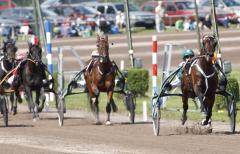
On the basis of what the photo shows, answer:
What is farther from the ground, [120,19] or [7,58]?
[7,58]

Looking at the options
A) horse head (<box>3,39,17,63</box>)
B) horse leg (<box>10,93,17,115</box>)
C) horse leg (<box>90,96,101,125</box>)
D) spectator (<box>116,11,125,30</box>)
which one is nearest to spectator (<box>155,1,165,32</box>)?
spectator (<box>116,11,125,30</box>)

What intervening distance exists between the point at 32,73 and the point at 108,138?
18.1ft

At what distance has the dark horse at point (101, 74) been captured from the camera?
63.7 feet

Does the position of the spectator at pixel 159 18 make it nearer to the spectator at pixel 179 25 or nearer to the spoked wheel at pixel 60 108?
the spectator at pixel 179 25

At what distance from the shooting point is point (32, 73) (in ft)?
71.3

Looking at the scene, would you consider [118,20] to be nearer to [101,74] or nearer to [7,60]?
[7,60]

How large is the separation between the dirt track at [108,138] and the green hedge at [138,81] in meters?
4.58

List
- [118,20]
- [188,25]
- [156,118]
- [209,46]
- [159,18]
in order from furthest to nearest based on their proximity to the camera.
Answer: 1. [118,20]
2. [188,25]
3. [159,18]
4. [156,118]
5. [209,46]

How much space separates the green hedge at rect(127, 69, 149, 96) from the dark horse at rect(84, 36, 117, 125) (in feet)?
18.4

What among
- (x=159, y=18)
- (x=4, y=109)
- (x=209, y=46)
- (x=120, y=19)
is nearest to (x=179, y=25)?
(x=159, y=18)

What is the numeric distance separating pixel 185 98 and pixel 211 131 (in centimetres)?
114

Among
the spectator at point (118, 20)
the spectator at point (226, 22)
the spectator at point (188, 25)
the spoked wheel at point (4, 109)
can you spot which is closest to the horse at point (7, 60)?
the spoked wheel at point (4, 109)

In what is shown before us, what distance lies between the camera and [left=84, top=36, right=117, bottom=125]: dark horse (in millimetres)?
19406

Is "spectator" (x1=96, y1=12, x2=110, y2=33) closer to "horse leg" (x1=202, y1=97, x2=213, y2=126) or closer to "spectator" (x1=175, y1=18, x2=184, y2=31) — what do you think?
"spectator" (x1=175, y1=18, x2=184, y2=31)
